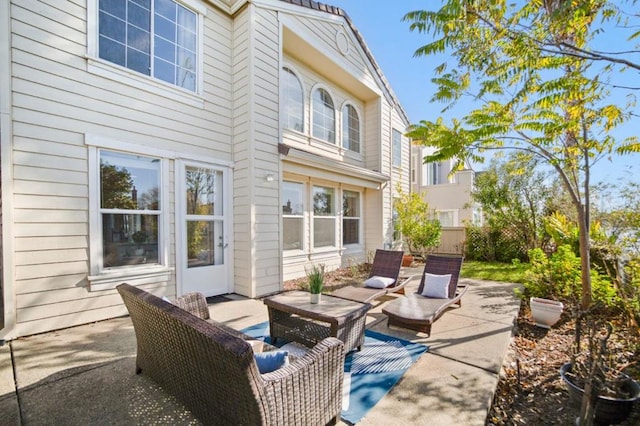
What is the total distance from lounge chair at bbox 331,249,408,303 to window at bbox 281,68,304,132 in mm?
4081

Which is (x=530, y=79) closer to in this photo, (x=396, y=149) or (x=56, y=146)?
(x=56, y=146)

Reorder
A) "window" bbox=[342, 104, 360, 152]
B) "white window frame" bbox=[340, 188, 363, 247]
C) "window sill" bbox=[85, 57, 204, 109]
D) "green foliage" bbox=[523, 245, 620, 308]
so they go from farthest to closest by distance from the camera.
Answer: "window" bbox=[342, 104, 360, 152] < "white window frame" bbox=[340, 188, 363, 247] < "green foliage" bbox=[523, 245, 620, 308] < "window sill" bbox=[85, 57, 204, 109]

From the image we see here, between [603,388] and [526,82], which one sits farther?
[526,82]

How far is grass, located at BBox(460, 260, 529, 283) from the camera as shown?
7.80m

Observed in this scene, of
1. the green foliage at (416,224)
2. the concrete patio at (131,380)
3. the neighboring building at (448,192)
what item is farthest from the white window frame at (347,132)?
the neighboring building at (448,192)

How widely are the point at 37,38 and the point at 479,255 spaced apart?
1328 centimetres

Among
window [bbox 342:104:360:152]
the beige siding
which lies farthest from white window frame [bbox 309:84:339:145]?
the beige siding

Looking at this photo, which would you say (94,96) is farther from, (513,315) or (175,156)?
(513,315)

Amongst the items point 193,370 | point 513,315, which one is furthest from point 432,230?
point 193,370

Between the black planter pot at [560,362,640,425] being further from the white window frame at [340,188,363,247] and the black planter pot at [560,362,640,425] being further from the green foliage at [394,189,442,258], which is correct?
the green foliage at [394,189,442,258]

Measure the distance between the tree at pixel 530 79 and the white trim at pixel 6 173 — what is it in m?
5.14

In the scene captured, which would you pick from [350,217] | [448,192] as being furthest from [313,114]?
[448,192]

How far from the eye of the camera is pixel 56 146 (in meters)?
4.15

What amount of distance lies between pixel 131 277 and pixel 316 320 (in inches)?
133
